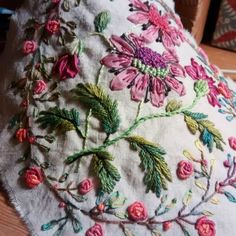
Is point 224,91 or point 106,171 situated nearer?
point 106,171

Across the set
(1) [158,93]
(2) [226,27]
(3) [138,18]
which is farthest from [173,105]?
(2) [226,27]

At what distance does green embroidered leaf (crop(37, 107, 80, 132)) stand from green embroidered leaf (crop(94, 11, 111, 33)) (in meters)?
0.11

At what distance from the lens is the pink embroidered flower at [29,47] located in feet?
1.92

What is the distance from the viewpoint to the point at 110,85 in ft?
1.76

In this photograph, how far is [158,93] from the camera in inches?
21.3

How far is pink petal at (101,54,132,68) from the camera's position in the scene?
21.5 inches

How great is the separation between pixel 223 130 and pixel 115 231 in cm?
17

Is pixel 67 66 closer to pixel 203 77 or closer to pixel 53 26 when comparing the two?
pixel 53 26

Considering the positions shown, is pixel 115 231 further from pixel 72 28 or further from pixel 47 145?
pixel 72 28

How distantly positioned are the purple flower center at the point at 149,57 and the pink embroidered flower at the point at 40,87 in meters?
0.12

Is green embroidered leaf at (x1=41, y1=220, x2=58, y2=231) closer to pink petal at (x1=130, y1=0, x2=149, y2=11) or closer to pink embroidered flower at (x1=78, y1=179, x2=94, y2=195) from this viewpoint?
pink embroidered flower at (x1=78, y1=179, x2=94, y2=195)

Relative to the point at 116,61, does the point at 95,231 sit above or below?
below

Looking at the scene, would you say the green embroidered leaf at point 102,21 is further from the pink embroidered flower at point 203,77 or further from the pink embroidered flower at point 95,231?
the pink embroidered flower at point 95,231

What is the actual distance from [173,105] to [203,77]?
8cm
